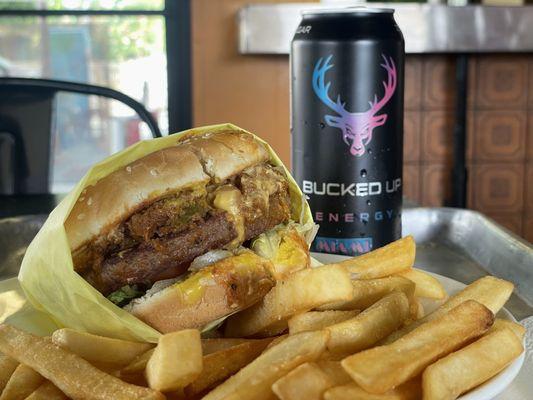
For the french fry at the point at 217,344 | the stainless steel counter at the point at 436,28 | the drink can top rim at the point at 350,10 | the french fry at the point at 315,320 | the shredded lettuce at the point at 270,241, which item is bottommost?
the french fry at the point at 217,344

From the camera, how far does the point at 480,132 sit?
12.1 feet

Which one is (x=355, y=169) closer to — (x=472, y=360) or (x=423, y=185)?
(x=472, y=360)

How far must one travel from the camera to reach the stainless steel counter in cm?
330

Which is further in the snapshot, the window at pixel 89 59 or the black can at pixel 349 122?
the window at pixel 89 59

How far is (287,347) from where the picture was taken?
32.6 inches

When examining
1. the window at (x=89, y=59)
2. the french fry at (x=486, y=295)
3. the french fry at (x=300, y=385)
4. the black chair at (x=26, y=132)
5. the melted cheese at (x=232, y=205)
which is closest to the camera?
the french fry at (x=300, y=385)

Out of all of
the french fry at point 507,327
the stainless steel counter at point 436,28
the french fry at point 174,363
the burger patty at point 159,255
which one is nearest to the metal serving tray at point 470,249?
the french fry at point 507,327

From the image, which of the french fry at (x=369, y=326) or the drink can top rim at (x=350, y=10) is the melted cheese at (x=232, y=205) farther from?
the drink can top rim at (x=350, y=10)

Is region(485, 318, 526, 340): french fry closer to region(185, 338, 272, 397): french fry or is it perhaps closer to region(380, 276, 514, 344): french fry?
region(380, 276, 514, 344): french fry

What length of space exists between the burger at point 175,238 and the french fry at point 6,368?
0.58ft

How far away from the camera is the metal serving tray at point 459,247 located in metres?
1.40

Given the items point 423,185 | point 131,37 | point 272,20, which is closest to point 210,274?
point 272,20

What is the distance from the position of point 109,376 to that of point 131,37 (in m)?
3.40

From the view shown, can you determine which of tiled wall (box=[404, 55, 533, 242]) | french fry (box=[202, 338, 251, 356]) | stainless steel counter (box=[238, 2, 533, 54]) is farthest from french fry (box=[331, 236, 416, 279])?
tiled wall (box=[404, 55, 533, 242])
